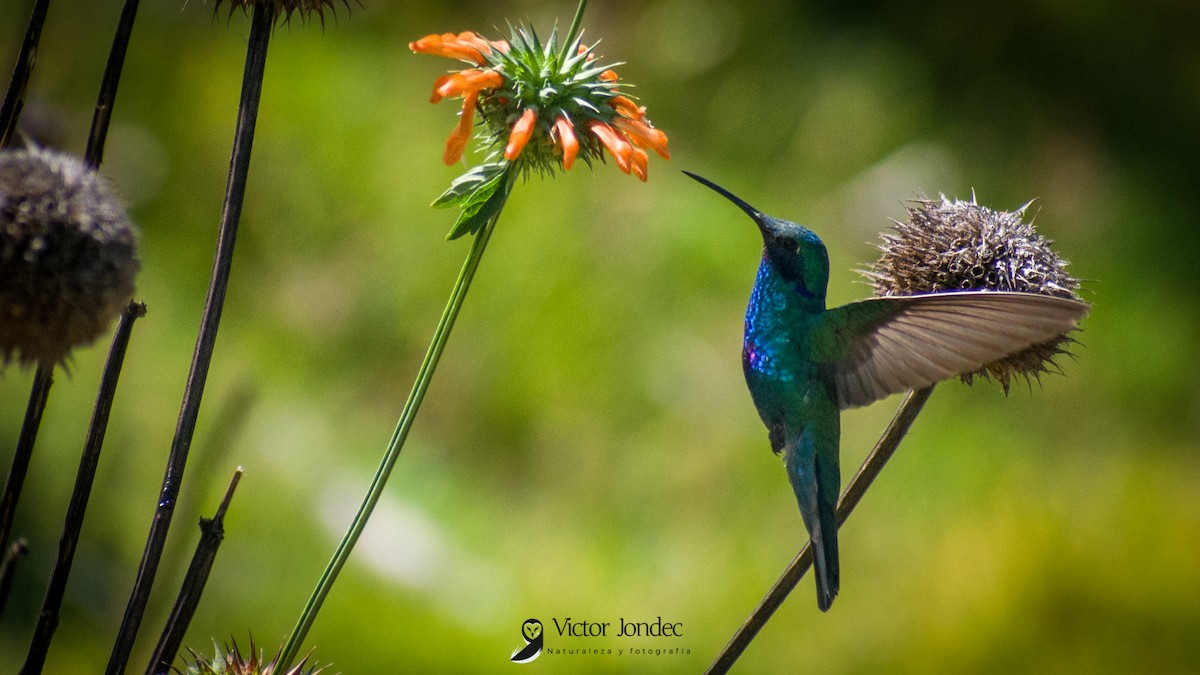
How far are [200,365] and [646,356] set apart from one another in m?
3.14

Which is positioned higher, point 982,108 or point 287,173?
point 982,108

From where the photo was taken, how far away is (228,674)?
1.04 m

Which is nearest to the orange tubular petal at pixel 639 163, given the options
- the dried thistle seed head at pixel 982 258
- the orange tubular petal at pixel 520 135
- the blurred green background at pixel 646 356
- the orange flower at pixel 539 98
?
the orange flower at pixel 539 98

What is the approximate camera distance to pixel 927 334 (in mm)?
1378

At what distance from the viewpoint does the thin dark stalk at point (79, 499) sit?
0.93m

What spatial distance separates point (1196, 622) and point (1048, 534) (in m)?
0.54

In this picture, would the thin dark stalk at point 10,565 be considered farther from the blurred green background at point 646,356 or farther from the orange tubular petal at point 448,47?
the blurred green background at point 646,356

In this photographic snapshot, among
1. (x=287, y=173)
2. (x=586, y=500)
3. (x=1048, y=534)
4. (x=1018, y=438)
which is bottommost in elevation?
(x=1048, y=534)

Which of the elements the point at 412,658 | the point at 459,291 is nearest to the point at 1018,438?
the point at 412,658

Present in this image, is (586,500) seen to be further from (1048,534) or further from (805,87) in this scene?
(805,87)

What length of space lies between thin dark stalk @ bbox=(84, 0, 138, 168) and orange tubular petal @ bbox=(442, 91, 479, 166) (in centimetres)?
34

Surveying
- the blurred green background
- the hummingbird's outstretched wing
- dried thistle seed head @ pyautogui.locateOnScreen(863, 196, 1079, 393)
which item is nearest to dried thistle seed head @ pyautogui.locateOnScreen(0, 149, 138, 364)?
the hummingbird's outstretched wing

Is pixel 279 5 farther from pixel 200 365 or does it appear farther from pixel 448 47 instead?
pixel 200 365

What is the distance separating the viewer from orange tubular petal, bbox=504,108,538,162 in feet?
3.49
